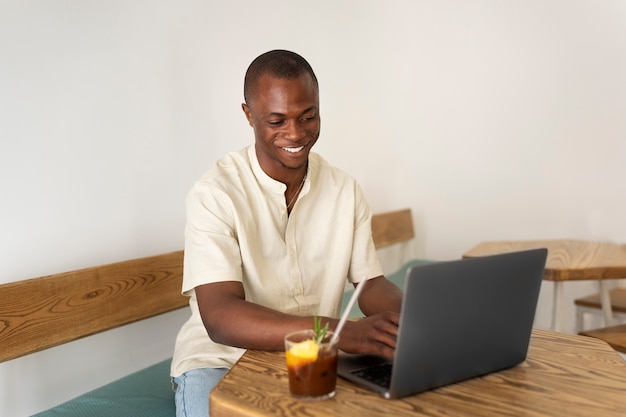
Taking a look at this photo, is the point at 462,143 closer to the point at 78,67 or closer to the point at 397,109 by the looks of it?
the point at 397,109

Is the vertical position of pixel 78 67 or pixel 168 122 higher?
pixel 78 67

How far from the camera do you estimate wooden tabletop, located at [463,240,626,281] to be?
232 cm

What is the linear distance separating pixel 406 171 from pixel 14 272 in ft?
8.30

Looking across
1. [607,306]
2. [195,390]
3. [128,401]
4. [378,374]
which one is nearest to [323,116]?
[607,306]

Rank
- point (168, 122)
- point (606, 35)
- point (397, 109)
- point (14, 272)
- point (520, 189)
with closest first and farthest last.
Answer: point (14, 272), point (168, 122), point (606, 35), point (520, 189), point (397, 109)

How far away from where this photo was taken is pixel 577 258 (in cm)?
254

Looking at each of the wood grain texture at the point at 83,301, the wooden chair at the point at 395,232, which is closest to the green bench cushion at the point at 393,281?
the wooden chair at the point at 395,232

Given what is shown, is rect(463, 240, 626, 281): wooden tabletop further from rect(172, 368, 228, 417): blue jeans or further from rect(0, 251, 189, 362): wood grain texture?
rect(172, 368, 228, 417): blue jeans

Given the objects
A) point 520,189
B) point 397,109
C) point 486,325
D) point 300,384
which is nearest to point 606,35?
point 520,189

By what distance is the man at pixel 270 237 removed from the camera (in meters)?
1.43

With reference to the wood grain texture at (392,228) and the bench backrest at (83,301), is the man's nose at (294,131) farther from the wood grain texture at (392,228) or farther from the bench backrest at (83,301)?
the wood grain texture at (392,228)

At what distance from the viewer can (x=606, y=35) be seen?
3232 millimetres

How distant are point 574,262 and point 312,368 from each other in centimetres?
180

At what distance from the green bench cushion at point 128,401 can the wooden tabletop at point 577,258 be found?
1.34m
